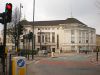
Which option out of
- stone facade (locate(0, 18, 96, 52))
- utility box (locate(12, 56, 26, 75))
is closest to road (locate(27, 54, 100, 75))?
utility box (locate(12, 56, 26, 75))

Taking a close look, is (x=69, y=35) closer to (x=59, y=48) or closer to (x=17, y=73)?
(x=59, y=48)

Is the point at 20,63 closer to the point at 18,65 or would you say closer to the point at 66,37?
the point at 18,65

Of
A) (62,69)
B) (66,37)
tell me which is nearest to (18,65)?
(62,69)

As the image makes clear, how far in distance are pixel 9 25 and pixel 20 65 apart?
52088 mm

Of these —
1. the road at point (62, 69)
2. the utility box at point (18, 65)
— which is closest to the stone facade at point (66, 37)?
the road at point (62, 69)

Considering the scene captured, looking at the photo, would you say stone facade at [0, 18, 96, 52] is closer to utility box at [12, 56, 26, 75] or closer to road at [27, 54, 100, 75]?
road at [27, 54, 100, 75]

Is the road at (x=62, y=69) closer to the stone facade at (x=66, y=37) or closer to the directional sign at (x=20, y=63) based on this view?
the directional sign at (x=20, y=63)

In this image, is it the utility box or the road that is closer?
the utility box

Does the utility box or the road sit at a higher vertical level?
Answer: the utility box

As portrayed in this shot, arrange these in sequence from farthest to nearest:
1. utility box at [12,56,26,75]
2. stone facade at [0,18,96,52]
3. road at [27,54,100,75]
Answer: stone facade at [0,18,96,52] → road at [27,54,100,75] → utility box at [12,56,26,75]

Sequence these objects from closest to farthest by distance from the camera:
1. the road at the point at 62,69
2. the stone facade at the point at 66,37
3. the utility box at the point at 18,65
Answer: the utility box at the point at 18,65 → the road at the point at 62,69 → the stone facade at the point at 66,37

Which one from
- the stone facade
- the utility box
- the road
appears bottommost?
the road

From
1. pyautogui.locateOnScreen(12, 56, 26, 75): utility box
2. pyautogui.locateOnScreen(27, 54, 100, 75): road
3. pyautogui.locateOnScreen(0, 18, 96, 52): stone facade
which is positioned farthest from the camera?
pyautogui.locateOnScreen(0, 18, 96, 52): stone facade

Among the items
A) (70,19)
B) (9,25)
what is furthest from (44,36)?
(9,25)
